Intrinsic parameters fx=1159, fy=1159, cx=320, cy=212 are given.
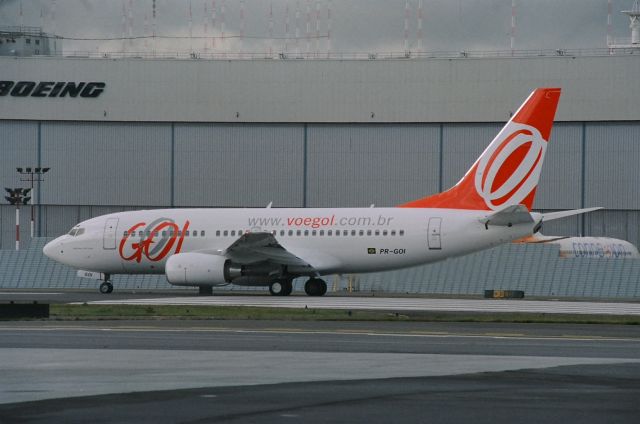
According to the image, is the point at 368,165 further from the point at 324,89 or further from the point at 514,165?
the point at 514,165

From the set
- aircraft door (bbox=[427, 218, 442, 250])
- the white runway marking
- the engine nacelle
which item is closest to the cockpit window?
the engine nacelle

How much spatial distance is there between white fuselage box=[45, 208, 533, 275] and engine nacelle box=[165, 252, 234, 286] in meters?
0.80

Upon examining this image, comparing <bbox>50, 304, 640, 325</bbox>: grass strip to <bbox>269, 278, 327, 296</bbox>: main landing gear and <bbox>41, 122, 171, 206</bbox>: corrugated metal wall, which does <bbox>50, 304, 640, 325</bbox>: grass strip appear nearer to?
<bbox>269, 278, 327, 296</bbox>: main landing gear

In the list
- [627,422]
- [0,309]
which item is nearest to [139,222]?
[0,309]

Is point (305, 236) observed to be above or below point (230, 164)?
below

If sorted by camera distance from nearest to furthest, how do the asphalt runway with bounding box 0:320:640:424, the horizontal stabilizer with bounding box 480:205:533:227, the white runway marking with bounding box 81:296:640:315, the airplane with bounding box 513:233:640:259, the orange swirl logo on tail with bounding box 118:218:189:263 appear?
1. the asphalt runway with bounding box 0:320:640:424
2. the white runway marking with bounding box 81:296:640:315
3. the horizontal stabilizer with bounding box 480:205:533:227
4. the orange swirl logo on tail with bounding box 118:218:189:263
5. the airplane with bounding box 513:233:640:259

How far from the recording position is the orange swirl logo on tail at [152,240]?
1794 inches

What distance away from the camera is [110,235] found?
153 feet

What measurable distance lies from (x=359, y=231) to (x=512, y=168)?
6063 mm

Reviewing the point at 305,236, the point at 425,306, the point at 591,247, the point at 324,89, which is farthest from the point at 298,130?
the point at 425,306

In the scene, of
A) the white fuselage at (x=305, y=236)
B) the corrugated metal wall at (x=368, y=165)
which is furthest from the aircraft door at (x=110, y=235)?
the corrugated metal wall at (x=368, y=165)

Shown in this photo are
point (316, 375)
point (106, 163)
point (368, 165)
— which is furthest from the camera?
point (106, 163)

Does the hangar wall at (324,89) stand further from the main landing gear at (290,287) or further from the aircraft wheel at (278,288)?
the aircraft wheel at (278,288)

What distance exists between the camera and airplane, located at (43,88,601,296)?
41.5 m
